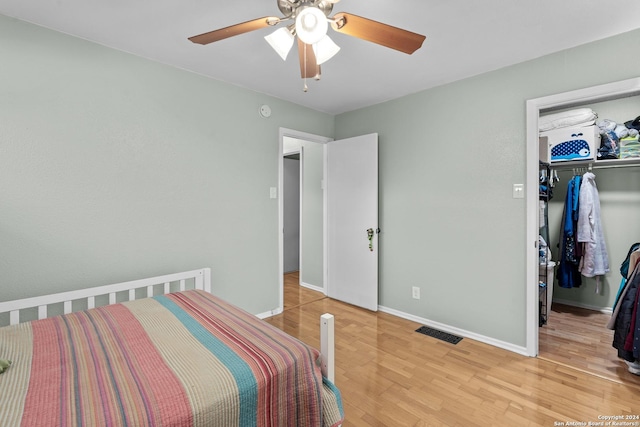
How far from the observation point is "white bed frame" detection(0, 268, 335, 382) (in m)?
1.44

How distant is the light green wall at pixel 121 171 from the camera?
1.89 meters

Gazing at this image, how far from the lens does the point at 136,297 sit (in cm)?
234

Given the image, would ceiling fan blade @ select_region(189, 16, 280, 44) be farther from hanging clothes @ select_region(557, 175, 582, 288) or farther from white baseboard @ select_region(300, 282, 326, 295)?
hanging clothes @ select_region(557, 175, 582, 288)

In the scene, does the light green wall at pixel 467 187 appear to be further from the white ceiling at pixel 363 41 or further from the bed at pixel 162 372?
the bed at pixel 162 372

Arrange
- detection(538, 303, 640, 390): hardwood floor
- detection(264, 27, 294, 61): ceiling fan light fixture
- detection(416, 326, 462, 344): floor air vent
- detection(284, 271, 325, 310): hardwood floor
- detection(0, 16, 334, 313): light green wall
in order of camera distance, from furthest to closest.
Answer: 1. detection(284, 271, 325, 310): hardwood floor
2. detection(416, 326, 462, 344): floor air vent
3. detection(538, 303, 640, 390): hardwood floor
4. detection(0, 16, 334, 313): light green wall
5. detection(264, 27, 294, 61): ceiling fan light fixture

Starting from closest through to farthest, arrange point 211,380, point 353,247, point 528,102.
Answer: point 211,380 < point 528,102 < point 353,247

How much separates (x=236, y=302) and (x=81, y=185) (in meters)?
1.61

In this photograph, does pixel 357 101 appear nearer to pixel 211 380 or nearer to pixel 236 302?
pixel 236 302

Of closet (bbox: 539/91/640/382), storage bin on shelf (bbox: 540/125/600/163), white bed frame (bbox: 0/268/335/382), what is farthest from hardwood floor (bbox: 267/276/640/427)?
storage bin on shelf (bbox: 540/125/600/163)

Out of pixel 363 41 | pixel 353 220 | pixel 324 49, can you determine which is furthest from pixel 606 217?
pixel 324 49

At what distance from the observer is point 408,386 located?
6.83ft

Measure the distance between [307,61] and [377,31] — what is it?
1.45 ft

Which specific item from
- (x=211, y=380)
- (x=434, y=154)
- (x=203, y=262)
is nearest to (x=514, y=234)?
(x=434, y=154)

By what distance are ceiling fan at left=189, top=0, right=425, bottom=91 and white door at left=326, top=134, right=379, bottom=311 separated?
1860 mm
